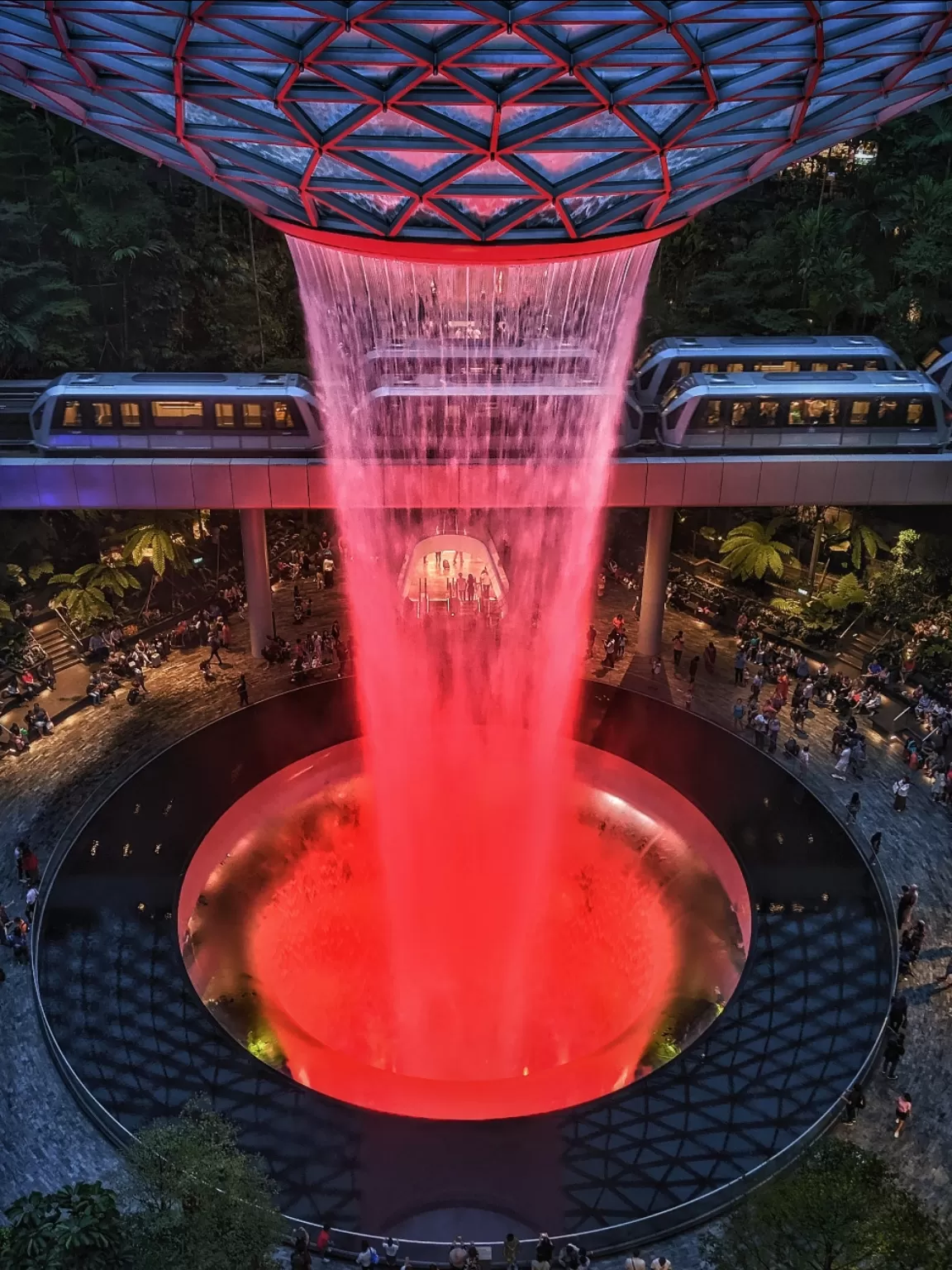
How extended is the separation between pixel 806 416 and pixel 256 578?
18.1 metres

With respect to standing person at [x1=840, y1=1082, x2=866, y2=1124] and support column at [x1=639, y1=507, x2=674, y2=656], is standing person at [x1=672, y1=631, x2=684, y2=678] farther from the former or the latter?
standing person at [x1=840, y1=1082, x2=866, y2=1124]

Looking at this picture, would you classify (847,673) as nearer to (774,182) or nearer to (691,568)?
(691,568)

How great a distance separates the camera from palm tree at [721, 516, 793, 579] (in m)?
38.4

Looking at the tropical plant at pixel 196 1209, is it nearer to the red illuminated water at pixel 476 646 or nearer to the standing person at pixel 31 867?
the red illuminated water at pixel 476 646

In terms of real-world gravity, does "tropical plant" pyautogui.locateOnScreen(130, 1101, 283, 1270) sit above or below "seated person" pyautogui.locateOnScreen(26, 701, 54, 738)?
above

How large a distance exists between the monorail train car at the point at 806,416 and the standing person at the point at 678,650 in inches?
257

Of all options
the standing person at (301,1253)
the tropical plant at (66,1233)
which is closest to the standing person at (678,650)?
the standing person at (301,1253)

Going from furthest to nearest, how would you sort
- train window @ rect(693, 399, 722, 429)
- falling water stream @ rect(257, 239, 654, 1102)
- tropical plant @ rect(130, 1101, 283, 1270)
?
1. train window @ rect(693, 399, 722, 429)
2. falling water stream @ rect(257, 239, 654, 1102)
3. tropical plant @ rect(130, 1101, 283, 1270)

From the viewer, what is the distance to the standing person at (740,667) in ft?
114

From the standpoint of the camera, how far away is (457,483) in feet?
105

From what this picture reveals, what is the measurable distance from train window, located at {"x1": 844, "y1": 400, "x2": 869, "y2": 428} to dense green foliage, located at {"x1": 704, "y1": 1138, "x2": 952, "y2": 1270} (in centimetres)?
2515

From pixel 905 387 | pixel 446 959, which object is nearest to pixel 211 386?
pixel 446 959

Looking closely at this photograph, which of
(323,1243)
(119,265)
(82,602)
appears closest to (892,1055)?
(323,1243)

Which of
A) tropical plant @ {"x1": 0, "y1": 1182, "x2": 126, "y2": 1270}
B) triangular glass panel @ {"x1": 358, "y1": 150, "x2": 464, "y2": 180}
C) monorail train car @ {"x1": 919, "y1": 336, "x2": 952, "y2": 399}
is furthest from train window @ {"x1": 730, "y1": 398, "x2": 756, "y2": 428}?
tropical plant @ {"x1": 0, "y1": 1182, "x2": 126, "y2": 1270}
